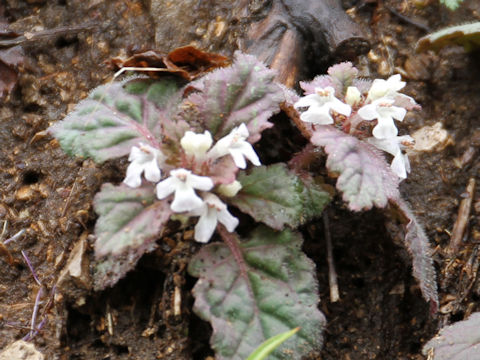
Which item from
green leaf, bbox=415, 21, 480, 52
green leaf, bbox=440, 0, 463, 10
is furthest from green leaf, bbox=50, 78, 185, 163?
green leaf, bbox=440, 0, 463, 10

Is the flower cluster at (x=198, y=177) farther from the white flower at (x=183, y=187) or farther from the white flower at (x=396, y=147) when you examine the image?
the white flower at (x=396, y=147)

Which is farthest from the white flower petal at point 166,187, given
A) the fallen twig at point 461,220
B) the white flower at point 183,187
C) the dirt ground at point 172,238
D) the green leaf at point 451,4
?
the green leaf at point 451,4

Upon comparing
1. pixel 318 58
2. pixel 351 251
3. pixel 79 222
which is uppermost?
pixel 318 58

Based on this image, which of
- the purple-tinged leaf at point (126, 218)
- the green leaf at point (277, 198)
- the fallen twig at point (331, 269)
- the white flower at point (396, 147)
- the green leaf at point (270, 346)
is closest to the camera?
the green leaf at point (270, 346)

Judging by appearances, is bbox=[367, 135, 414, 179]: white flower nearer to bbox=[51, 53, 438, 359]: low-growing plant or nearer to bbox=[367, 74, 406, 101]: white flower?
bbox=[51, 53, 438, 359]: low-growing plant

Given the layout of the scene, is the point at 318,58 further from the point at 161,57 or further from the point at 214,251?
the point at 214,251

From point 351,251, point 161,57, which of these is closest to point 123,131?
point 161,57

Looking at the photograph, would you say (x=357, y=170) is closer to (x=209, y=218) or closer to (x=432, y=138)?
(x=209, y=218)
